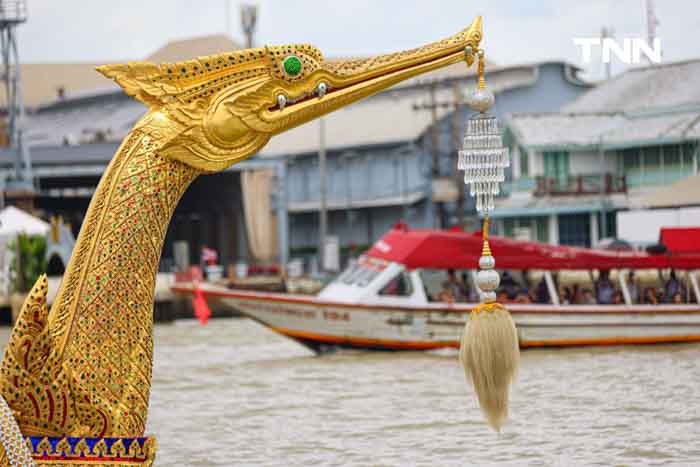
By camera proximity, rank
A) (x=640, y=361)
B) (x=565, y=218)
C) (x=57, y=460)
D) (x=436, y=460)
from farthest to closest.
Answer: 1. (x=565, y=218)
2. (x=640, y=361)
3. (x=436, y=460)
4. (x=57, y=460)

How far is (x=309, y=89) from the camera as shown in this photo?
5.86 m

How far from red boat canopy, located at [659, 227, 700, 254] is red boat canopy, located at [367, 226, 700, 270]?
0.31 feet

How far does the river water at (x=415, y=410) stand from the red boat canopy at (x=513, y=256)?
133 cm

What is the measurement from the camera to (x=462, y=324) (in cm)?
2214

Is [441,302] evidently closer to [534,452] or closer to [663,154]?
[534,452]

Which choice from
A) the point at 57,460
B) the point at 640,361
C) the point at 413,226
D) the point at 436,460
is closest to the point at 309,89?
the point at 57,460

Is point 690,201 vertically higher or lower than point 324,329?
higher

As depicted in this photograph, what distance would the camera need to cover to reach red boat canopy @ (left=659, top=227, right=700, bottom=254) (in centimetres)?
2172

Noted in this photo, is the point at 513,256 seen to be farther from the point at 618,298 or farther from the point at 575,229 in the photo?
the point at 575,229

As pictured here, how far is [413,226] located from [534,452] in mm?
38149

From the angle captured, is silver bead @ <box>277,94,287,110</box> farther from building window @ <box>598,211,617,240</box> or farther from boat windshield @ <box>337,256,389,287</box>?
building window @ <box>598,211,617,240</box>

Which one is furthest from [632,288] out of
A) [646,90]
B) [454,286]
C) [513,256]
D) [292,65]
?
[646,90]

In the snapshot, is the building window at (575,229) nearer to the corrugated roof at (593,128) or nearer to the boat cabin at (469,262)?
the corrugated roof at (593,128)

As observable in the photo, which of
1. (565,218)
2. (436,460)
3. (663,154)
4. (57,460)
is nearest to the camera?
(57,460)
